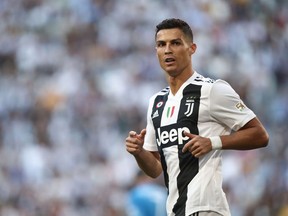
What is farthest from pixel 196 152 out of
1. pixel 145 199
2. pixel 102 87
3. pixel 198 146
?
pixel 102 87

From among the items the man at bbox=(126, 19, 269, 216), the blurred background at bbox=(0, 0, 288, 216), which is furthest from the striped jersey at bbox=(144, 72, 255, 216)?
the blurred background at bbox=(0, 0, 288, 216)

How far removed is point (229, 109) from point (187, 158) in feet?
1.30

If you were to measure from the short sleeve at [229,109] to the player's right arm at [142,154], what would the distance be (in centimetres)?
53

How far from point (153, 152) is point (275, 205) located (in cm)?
526

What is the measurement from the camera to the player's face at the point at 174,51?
5.97 metres

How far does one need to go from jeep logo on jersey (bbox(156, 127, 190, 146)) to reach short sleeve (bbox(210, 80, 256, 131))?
23 cm

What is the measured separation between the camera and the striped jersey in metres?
5.76

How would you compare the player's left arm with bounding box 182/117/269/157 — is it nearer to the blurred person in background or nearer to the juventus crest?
the juventus crest

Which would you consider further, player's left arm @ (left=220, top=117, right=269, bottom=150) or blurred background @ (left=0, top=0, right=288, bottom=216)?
blurred background @ (left=0, top=0, right=288, bottom=216)

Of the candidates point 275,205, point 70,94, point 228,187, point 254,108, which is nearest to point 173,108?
point 275,205

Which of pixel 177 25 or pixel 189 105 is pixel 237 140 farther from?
pixel 177 25

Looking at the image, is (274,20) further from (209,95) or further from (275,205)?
(209,95)

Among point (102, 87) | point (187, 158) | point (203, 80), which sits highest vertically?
point (102, 87)

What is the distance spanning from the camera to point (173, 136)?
5.92m
